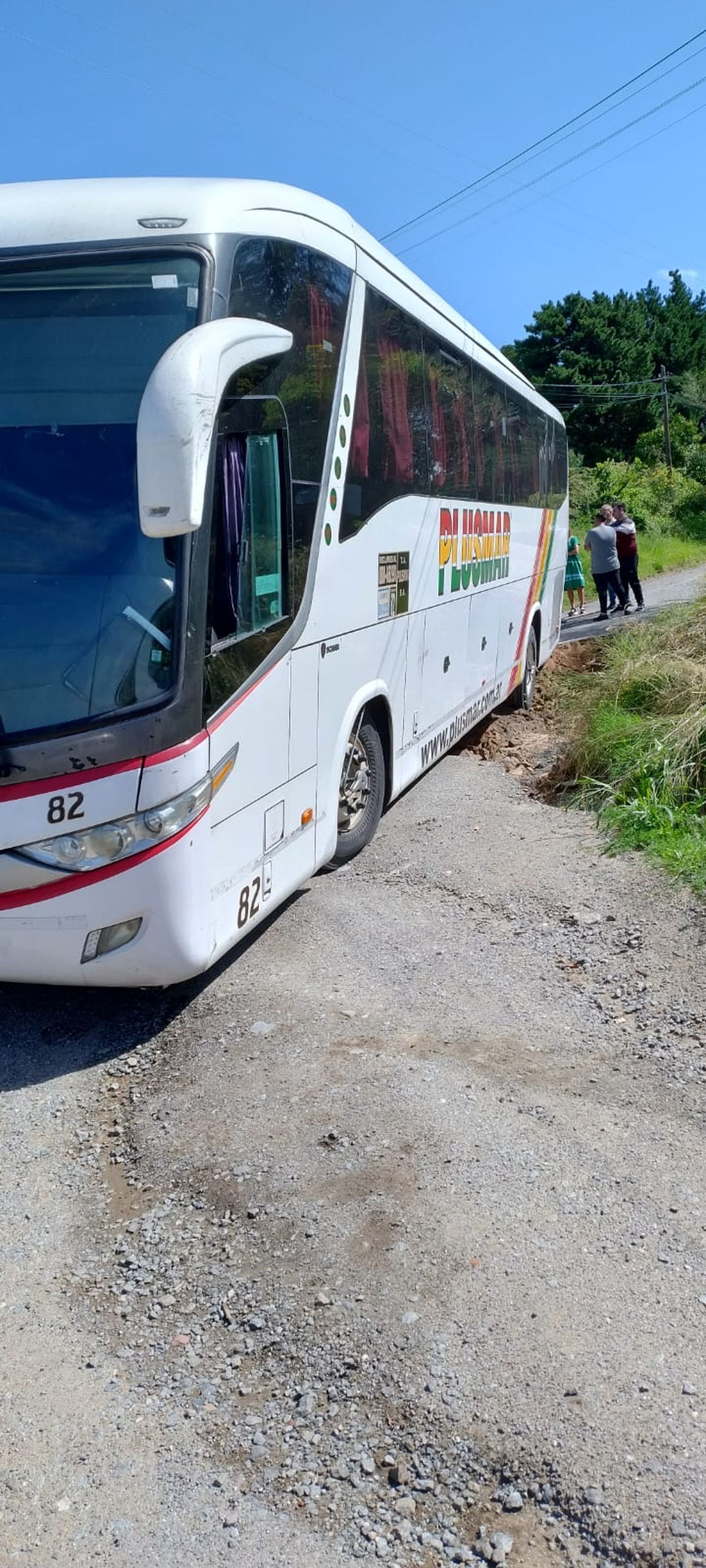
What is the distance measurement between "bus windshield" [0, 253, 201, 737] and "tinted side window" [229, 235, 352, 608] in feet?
1.37

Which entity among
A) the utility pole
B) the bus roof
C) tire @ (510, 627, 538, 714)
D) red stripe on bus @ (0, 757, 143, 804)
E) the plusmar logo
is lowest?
tire @ (510, 627, 538, 714)

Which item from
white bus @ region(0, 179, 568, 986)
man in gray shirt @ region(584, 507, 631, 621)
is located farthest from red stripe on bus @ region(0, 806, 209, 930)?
man in gray shirt @ region(584, 507, 631, 621)

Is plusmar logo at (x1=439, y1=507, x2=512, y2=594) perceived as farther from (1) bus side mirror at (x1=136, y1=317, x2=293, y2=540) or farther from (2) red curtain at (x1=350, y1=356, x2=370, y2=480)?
(1) bus side mirror at (x1=136, y1=317, x2=293, y2=540)

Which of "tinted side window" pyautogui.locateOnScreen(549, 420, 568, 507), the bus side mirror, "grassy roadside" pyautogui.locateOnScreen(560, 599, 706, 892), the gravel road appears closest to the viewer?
the bus side mirror

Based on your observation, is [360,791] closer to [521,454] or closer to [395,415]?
[395,415]

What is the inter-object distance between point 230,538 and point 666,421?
56.1 m

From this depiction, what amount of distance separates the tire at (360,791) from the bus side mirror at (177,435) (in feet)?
7.89

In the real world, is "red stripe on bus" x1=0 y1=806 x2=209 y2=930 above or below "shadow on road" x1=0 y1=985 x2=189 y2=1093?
above

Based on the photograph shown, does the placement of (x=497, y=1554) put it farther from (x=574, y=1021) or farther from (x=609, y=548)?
(x=609, y=548)

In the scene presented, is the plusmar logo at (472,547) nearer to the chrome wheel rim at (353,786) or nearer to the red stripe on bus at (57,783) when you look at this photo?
the chrome wheel rim at (353,786)

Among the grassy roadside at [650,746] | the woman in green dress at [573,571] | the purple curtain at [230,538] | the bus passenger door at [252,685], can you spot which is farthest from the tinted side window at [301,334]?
the woman in green dress at [573,571]

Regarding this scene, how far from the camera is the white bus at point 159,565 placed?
152 inches

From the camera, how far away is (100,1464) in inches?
105

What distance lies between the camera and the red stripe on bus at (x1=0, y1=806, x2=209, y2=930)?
3.94 metres
